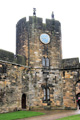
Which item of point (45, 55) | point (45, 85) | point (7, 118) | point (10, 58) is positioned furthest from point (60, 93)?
point (7, 118)

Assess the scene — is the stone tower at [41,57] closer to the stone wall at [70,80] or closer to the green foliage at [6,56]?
the stone wall at [70,80]

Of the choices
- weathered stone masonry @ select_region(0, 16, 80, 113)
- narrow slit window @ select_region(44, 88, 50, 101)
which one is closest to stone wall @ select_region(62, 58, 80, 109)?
weathered stone masonry @ select_region(0, 16, 80, 113)

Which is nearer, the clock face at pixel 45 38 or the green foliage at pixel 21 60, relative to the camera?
the green foliage at pixel 21 60

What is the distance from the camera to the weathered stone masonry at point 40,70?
1566 centimetres

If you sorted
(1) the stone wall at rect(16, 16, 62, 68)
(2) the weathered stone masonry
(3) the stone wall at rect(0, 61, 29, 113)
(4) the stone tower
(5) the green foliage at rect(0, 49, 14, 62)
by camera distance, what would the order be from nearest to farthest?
(3) the stone wall at rect(0, 61, 29, 113)
(5) the green foliage at rect(0, 49, 14, 62)
(2) the weathered stone masonry
(4) the stone tower
(1) the stone wall at rect(16, 16, 62, 68)

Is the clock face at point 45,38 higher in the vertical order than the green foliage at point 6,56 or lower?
higher

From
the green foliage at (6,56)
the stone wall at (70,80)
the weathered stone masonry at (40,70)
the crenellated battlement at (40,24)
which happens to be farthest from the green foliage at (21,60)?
the stone wall at (70,80)

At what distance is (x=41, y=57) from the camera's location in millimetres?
17422

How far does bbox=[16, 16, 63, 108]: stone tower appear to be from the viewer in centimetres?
1681

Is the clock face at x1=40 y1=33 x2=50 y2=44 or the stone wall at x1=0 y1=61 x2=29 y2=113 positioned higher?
the clock face at x1=40 y1=33 x2=50 y2=44

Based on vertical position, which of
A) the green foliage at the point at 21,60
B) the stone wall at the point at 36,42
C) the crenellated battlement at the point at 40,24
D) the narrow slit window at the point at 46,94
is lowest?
the narrow slit window at the point at 46,94

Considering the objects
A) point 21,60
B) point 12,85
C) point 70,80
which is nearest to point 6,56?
point 21,60

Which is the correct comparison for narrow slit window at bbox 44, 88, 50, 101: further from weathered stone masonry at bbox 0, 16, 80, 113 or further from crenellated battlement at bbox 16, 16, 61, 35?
crenellated battlement at bbox 16, 16, 61, 35

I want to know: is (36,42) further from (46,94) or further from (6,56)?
(46,94)
